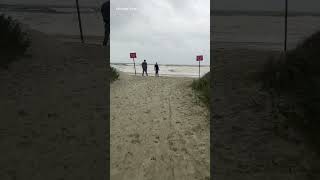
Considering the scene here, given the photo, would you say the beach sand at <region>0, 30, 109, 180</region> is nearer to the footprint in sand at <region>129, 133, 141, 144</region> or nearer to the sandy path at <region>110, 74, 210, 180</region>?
the sandy path at <region>110, 74, 210, 180</region>

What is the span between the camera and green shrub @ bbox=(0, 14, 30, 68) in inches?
592

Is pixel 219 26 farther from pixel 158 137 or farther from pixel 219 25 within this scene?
pixel 158 137

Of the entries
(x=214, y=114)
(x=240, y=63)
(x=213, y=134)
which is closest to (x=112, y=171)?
(x=213, y=134)

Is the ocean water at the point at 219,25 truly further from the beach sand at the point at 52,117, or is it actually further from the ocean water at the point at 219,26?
the beach sand at the point at 52,117

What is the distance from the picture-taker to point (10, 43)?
1548 cm

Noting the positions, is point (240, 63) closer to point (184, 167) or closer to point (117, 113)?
point (117, 113)

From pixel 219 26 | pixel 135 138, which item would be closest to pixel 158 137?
pixel 135 138

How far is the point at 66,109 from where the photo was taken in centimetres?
1222

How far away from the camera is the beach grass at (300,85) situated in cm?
1027

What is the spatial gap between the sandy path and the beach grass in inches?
73.8

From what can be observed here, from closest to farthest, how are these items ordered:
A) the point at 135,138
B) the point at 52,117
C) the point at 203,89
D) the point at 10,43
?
the point at 135,138
the point at 52,117
the point at 10,43
the point at 203,89

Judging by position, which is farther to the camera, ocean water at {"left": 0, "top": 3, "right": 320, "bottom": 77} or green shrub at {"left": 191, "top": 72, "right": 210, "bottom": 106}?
ocean water at {"left": 0, "top": 3, "right": 320, "bottom": 77}

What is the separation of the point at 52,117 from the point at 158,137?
2.51m

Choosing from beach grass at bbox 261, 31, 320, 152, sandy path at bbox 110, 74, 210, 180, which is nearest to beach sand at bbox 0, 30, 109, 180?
sandy path at bbox 110, 74, 210, 180
